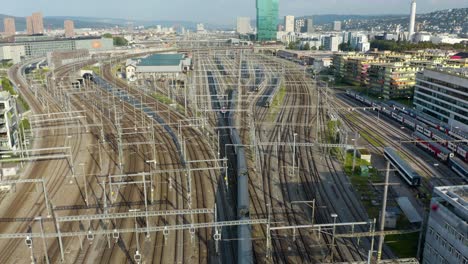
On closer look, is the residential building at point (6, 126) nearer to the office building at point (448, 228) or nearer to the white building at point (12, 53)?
the office building at point (448, 228)

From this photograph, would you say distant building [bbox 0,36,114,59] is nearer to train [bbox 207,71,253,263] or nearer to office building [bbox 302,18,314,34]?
train [bbox 207,71,253,263]

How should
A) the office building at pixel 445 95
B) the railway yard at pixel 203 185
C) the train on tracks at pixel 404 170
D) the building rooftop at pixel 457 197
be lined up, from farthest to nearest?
the office building at pixel 445 95 → the train on tracks at pixel 404 170 → the railway yard at pixel 203 185 → the building rooftop at pixel 457 197

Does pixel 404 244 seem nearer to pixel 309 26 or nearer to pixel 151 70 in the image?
pixel 151 70

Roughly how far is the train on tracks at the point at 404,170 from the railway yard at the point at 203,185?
0.42 metres

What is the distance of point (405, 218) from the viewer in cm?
1670

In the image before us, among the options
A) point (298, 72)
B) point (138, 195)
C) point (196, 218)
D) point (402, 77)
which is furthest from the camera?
point (298, 72)

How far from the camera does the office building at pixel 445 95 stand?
2912 centimetres

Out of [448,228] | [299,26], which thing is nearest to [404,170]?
[448,228]

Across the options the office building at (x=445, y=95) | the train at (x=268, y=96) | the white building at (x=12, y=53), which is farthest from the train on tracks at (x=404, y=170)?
the white building at (x=12, y=53)

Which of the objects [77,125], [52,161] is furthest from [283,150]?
[77,125]

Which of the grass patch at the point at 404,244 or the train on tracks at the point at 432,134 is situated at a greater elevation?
the train on tracks at the point at 432,134

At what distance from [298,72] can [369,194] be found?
1804 inches

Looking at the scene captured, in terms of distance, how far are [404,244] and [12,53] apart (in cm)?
7874

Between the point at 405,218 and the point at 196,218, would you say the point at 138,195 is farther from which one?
the point at 405,218
